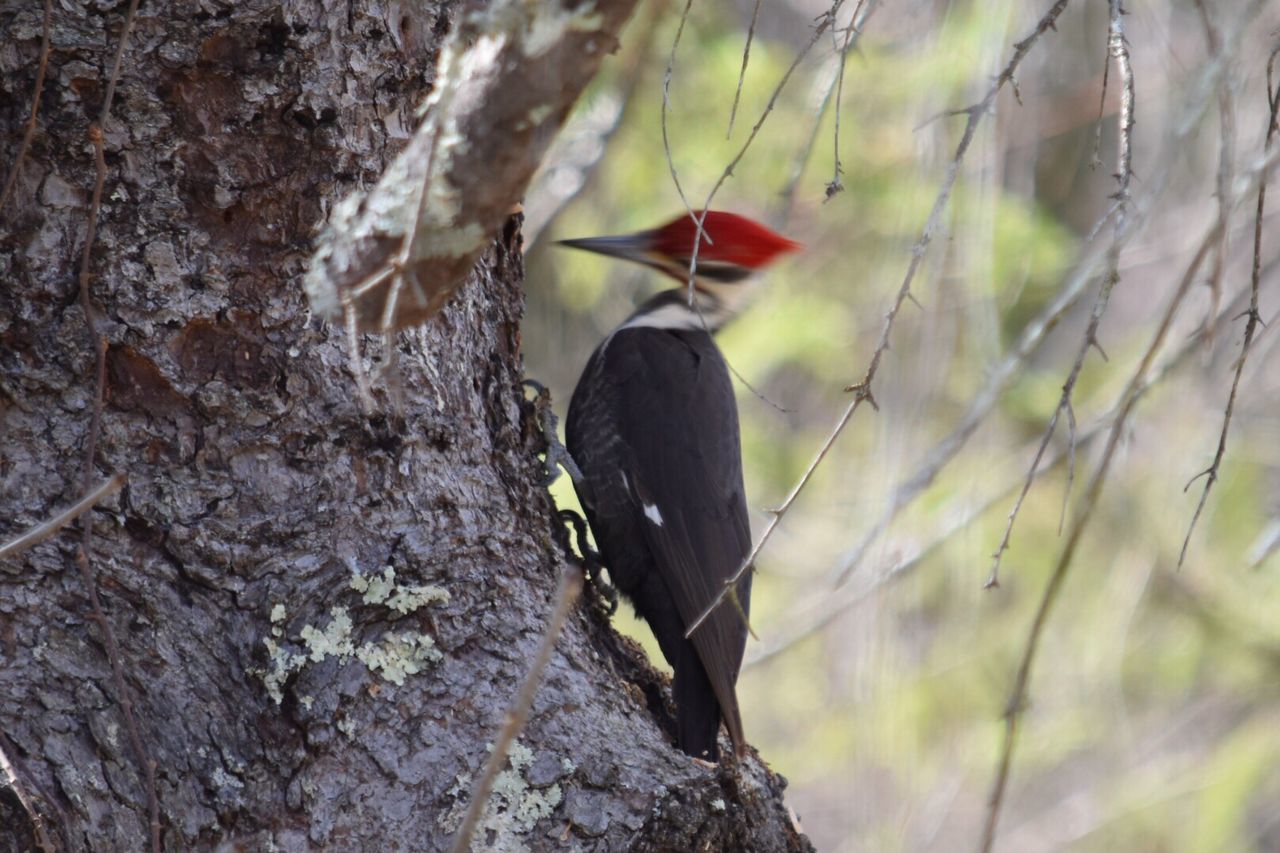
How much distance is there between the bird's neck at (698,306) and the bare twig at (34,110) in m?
1.67

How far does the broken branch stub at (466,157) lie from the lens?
1.19 meters

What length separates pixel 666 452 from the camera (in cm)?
299

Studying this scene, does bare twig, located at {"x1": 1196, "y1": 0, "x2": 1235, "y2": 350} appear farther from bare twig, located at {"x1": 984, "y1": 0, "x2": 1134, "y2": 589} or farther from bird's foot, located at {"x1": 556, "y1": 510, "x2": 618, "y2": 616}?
bird's foot, located at {"x1": 556, "y1": 510, "x2": 618, "y2": 616}

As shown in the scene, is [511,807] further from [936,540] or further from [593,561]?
[593,561]

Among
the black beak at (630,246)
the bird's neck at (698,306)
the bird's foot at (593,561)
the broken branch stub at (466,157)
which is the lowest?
the broken branch stub at (466,157)

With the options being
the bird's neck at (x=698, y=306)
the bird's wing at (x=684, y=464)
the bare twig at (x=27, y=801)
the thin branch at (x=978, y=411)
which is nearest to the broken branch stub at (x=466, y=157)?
the thin branch at (x=978, y=411)

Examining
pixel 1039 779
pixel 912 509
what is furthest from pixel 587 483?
pixel 1039 779

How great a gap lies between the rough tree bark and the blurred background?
1145mm

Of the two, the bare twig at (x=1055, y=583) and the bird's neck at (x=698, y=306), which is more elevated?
the bird's neck at (x=698, y=306)

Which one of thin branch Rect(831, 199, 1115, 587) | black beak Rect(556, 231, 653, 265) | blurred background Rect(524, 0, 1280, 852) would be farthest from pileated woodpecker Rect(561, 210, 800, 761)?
thin branch Rect(831, 199, 1115, 587)

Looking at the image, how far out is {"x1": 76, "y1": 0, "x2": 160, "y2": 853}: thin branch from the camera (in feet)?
5.26

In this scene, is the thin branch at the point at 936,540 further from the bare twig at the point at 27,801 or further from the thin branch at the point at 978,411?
the bare twig at the point at 27,801

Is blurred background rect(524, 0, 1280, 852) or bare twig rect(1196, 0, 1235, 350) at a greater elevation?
blurred background rect(524, 0, 1280, 852)

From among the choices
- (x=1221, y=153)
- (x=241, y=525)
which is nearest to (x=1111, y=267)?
(x=1221, y=153)
